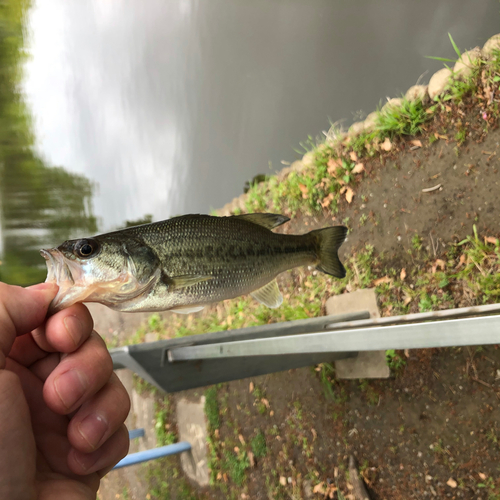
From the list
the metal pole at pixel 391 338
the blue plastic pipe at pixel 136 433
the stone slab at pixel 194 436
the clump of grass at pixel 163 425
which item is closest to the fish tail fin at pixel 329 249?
the metal pole at pixel 391 338

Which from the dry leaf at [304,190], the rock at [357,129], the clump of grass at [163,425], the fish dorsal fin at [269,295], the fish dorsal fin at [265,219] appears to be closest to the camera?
the fish dorsal fin at [265,219]

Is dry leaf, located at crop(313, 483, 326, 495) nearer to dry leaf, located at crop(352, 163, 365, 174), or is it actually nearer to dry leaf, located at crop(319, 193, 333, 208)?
dry leaf, located at crop(319, 193, 333, 208)

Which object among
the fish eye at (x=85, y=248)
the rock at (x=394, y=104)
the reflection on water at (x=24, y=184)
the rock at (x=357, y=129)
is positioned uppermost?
the reflection on water at (x=24, y=184)

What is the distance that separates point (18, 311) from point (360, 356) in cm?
285

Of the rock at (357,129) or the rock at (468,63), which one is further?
the rock at (357,129)

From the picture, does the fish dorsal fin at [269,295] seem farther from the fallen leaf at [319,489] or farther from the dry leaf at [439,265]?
the fallen leaf at [319,489]

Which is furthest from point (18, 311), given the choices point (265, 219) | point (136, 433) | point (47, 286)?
point (136, 433)

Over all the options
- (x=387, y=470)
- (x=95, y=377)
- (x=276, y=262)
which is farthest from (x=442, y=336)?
(x=387, y=470)

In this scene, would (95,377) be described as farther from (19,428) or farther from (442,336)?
(442,336)

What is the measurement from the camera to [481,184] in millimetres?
2936

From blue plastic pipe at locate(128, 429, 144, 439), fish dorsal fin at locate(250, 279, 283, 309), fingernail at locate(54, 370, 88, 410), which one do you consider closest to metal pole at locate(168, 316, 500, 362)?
fish dorsal fin at locate(250, 279, 283, 309)

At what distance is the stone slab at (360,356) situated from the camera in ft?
10.0

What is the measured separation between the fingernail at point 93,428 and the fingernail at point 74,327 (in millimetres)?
283

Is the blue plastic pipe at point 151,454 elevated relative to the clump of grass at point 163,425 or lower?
lower
